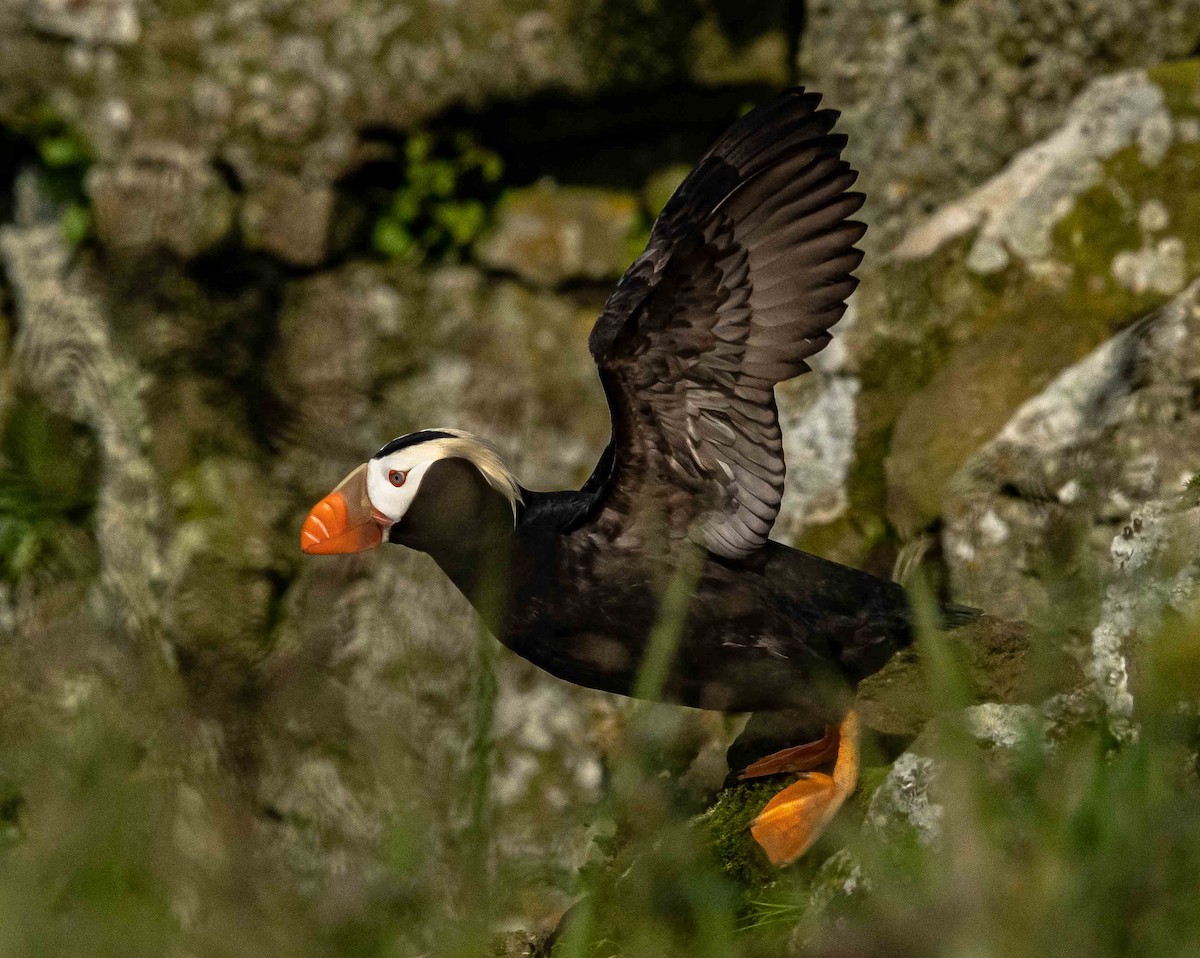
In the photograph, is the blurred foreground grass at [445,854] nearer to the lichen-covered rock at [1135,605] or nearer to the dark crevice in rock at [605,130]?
the lichen-covered rock at [1135,605]

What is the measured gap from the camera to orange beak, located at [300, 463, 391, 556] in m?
3.33

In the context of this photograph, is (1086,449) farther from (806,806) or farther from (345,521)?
(345,521)

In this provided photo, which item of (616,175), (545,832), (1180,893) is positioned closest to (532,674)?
(616,175)

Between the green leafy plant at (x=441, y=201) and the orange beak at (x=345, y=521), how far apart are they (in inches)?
151

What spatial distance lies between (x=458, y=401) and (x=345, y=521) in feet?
11.2

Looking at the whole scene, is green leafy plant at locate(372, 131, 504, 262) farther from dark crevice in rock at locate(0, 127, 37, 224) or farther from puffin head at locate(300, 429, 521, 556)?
puffin head at locate(300, 429, 521, 556)

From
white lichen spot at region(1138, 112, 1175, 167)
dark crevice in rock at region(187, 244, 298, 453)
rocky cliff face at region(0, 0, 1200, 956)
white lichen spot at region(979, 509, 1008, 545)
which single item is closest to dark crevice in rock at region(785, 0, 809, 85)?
rocky cliff face at region(0, 0, 1200, 956)

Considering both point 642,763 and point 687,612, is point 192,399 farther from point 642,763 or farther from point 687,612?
point 642,763

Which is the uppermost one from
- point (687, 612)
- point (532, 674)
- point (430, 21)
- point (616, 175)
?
point (430, 21)

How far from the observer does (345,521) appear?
11.1 feet

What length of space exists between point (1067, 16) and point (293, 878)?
5.43 meters

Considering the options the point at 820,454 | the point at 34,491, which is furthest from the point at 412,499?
the point at 820,454

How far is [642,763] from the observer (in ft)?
4.87

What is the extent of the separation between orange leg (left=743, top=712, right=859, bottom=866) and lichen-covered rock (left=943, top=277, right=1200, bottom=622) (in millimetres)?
581
